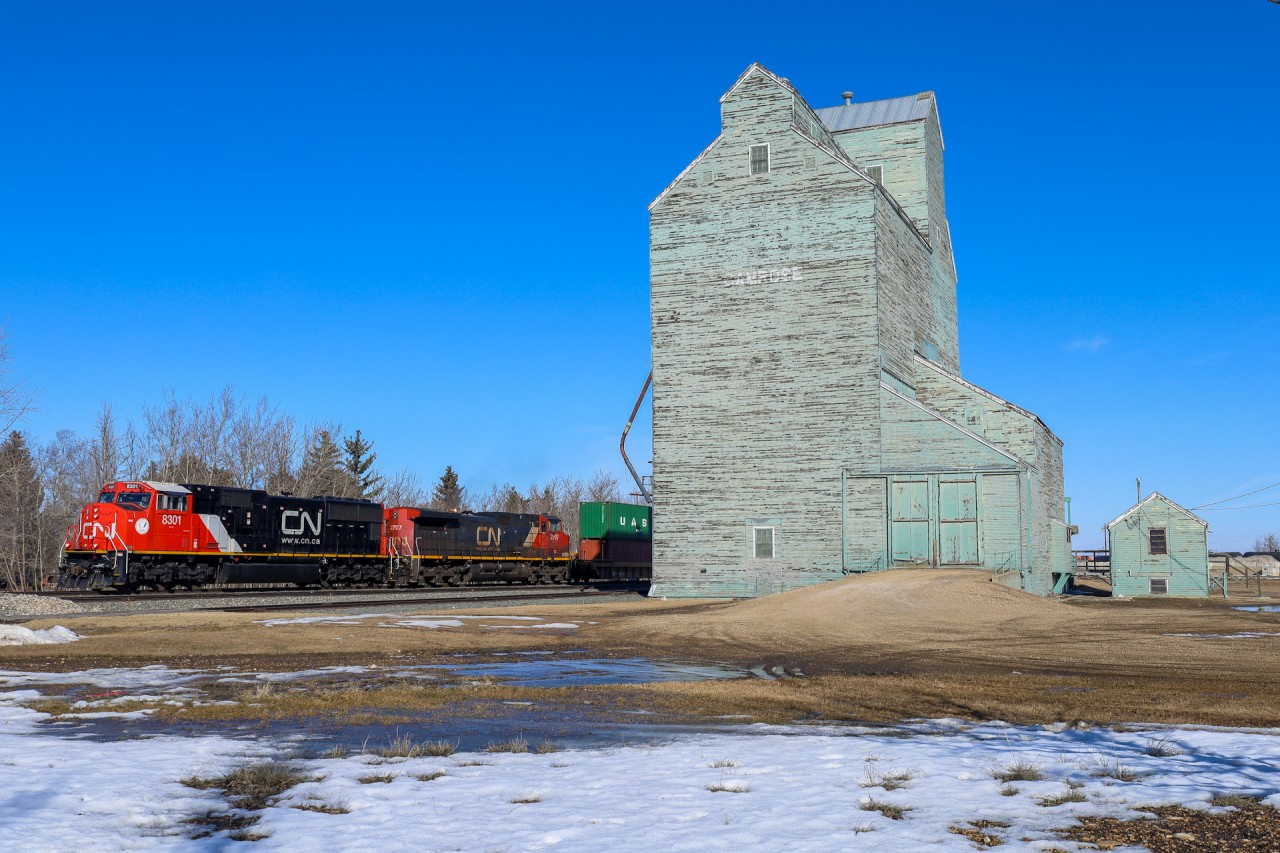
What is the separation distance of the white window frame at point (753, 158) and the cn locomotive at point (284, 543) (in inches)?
962

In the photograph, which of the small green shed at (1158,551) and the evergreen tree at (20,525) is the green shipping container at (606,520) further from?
the evergreen tree at (20,525)

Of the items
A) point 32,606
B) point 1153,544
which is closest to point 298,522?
point 32,606

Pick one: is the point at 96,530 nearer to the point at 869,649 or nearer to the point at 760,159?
the point at 760,159

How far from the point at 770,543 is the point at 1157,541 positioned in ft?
81.7

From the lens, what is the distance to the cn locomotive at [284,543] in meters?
39.7

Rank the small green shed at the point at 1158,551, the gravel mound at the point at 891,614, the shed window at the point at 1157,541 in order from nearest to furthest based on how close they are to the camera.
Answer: the gravel mound at the point at 891,614
the small green shed at the point at 1158,551
the shed window at the point at 1157,541

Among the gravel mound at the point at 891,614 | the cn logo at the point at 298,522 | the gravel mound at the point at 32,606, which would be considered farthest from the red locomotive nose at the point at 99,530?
the gravel mound at the point at 891,614

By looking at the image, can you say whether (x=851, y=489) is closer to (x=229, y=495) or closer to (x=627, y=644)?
(x=627, y=644)

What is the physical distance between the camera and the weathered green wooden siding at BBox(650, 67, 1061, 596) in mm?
37281

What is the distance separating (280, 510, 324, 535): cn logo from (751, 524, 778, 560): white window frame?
21682mm

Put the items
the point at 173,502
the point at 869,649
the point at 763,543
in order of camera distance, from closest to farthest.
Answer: the point at 869,649
the point at 763,543
the point at 173,502

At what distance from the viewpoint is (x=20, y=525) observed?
2437 inches

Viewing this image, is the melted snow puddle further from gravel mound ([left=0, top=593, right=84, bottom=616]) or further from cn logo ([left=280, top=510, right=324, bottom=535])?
cn logo ([left=280, top=510, right=324, bottom=535])

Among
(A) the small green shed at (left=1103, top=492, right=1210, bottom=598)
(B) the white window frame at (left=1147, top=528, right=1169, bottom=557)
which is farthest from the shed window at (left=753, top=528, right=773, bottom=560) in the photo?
(B) the white window frame at (left=1147, top=528, right=1169, bottom=557)
